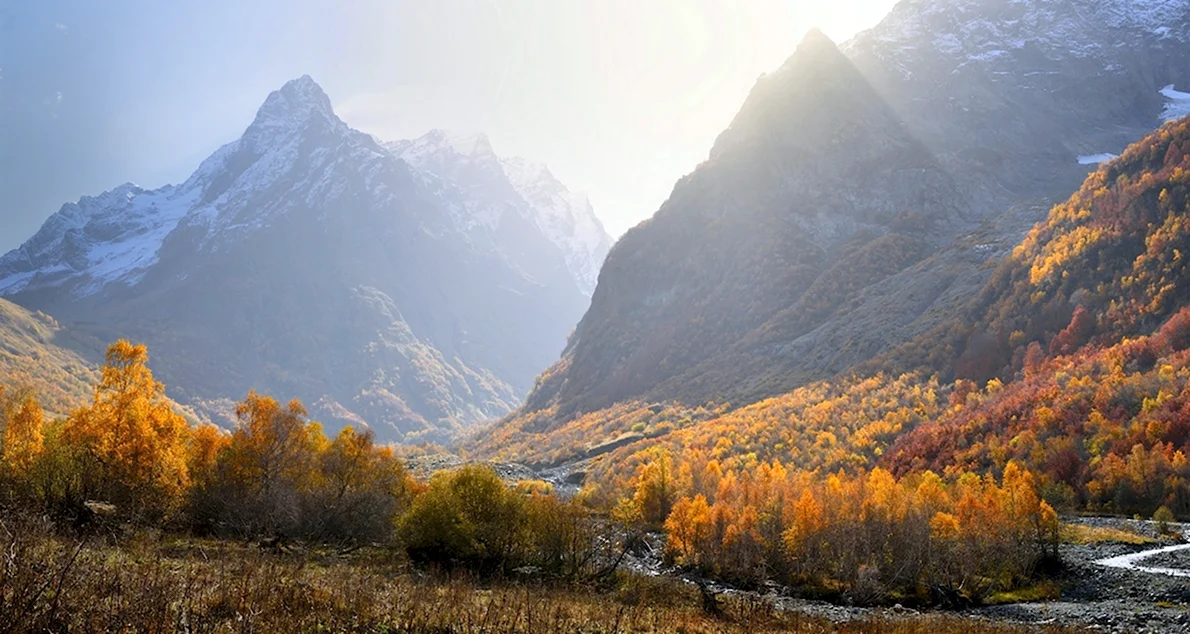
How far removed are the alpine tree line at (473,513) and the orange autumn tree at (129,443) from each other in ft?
0.32

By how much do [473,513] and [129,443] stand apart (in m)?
22.4

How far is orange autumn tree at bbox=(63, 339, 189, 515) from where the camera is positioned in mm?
39594

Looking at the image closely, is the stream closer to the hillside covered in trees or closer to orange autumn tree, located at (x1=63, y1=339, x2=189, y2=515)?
the hillside covered in trees

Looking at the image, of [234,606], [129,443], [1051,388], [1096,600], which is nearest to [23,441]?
[129,443]

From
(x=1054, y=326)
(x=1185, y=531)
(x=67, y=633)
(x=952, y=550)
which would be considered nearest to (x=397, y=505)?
(x=952, y=550)

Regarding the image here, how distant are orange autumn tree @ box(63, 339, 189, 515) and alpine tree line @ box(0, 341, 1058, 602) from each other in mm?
96

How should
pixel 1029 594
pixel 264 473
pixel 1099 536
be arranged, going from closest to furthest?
pixel 1029 594
pixel 1099 536
pixel 264 473

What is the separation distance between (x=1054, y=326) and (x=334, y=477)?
117818mm

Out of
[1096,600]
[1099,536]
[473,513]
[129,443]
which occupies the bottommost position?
[1096,600]

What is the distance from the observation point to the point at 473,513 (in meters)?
43.6

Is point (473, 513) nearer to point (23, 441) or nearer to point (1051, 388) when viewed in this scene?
point (23, 441)

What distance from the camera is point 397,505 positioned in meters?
56.6

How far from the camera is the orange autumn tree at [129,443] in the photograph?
39594mm

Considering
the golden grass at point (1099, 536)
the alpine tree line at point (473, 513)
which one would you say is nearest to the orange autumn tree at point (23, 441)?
the alpine tree line at point (473, 513)
